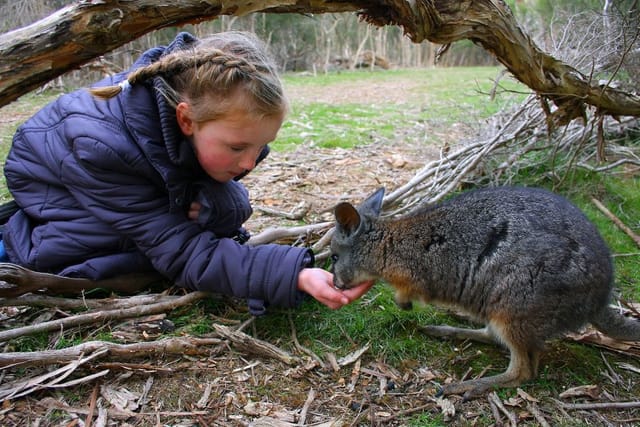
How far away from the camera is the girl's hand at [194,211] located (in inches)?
111

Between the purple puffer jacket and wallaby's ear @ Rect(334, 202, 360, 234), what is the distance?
0.25 m

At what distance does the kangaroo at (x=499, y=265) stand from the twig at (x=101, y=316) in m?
0.81

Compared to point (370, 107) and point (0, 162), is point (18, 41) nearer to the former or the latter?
point (0, 162)

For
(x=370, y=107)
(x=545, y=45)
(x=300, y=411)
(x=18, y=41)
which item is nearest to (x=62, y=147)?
(x=18, y=41)

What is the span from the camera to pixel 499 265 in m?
2.42

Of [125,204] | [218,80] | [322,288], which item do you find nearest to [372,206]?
[322,288]

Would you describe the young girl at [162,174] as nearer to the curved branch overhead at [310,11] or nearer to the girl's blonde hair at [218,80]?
the girl's blonde hair at [218,80]

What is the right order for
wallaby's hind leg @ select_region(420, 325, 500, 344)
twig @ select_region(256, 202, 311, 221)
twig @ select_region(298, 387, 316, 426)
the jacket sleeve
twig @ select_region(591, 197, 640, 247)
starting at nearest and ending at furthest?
twig @ select_region(298, 387, 316, 426)
the jacket sleeve
wallaby's hind leg @ select_region(420, 325, 500, 344)
twig @ select_region(591, 197, 640, 247)
twig @ select_region(256, 202, 311, 221)

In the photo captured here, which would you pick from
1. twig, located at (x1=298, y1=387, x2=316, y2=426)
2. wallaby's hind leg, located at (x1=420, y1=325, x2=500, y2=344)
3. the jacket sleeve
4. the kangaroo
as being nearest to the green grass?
the kangaroo

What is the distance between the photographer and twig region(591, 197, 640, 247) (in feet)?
12.2

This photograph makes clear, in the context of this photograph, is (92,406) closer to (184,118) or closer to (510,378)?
(184,118)

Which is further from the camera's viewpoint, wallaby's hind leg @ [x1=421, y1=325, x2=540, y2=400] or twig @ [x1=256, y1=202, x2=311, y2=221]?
twig @ [x1=256, y1=202, x2=311, y2=221]

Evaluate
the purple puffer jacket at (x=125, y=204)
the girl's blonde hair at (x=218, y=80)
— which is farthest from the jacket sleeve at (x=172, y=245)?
the girl's blonde hair at (x=218, y=80)

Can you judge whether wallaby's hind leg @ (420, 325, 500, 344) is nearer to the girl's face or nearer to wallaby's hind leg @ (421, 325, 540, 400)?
wallaby's hind leg @ (421, 325, 540, 400)
